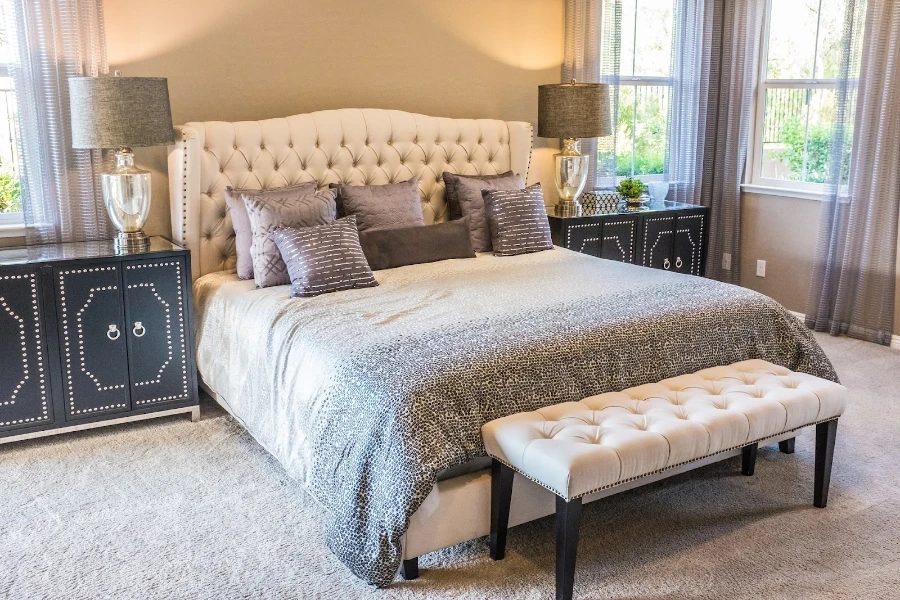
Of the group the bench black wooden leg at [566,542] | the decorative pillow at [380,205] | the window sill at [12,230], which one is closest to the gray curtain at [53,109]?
the window sill at [12,230]

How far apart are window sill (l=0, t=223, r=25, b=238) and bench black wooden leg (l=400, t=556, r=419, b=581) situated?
240 cm

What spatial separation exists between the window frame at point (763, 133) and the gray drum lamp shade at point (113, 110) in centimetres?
378

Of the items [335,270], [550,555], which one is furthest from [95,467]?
[550,555]

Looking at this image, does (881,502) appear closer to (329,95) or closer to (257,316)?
(257,316)

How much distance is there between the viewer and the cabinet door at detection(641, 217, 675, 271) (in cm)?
517

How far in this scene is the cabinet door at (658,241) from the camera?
517 cm

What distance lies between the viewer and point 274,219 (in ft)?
12.4

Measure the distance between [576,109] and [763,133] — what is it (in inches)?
60.8

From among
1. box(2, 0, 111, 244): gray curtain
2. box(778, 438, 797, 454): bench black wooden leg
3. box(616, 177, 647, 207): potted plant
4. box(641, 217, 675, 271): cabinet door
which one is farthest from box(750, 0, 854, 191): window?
box(2, 0, 111, 244): gray curtain

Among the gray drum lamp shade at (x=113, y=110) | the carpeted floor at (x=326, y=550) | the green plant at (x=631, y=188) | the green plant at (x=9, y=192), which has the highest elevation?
the gray drum lamp shade at (x=113, y=110)

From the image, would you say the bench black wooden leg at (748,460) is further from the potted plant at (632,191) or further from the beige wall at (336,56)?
the beige wall at (336,56)

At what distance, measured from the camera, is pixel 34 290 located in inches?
136

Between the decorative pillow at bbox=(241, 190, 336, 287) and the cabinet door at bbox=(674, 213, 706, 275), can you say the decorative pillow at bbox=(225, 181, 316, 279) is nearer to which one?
the decorative pillow at bbox=(241, 190, 336, 287)

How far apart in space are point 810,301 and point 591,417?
3141mm
